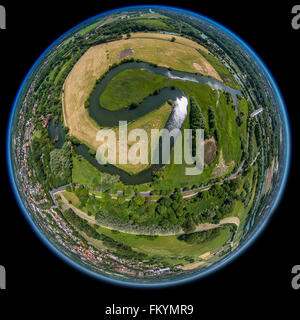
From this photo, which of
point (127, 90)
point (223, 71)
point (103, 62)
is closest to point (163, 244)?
point (127, 90)

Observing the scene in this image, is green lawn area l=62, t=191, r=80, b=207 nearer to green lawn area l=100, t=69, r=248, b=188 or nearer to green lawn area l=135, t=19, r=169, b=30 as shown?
green lawn area l=100, t=69, r=248, b=188

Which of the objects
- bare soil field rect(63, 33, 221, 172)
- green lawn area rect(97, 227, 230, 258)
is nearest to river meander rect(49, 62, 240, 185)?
bare soil field rect(63, 33, 221, 172)

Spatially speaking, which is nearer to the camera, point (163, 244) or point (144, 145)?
point (144, 145)

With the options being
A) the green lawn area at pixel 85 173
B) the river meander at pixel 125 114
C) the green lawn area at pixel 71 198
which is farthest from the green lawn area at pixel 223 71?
the green lawn area at pixel 71 198

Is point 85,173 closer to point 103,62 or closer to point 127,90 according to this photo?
point 127,90

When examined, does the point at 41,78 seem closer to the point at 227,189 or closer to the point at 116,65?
the point at 116,65

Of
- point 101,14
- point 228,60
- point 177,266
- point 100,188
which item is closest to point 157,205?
point 100,188

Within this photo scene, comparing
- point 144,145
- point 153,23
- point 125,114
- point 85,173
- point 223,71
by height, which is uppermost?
point 153,23
